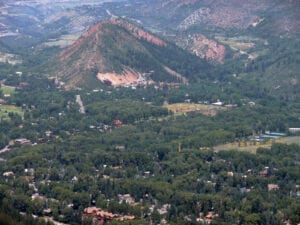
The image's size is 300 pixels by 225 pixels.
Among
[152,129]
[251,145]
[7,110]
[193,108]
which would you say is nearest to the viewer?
[251,145]

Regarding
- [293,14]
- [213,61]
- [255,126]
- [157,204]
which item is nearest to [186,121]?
[255,126]

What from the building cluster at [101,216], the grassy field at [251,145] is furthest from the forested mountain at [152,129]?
the grassy field at [251,145]

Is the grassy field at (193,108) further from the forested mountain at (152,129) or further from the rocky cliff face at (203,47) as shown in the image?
the rocky cliff face at (203,47)

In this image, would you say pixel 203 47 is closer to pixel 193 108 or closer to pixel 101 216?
pixel 193 108

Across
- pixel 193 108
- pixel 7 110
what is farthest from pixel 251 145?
pixel 7 110

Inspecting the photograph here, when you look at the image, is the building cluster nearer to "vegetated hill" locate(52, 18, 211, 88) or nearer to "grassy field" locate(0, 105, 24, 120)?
"grassy field" locate(0, 105, 24, 120)
